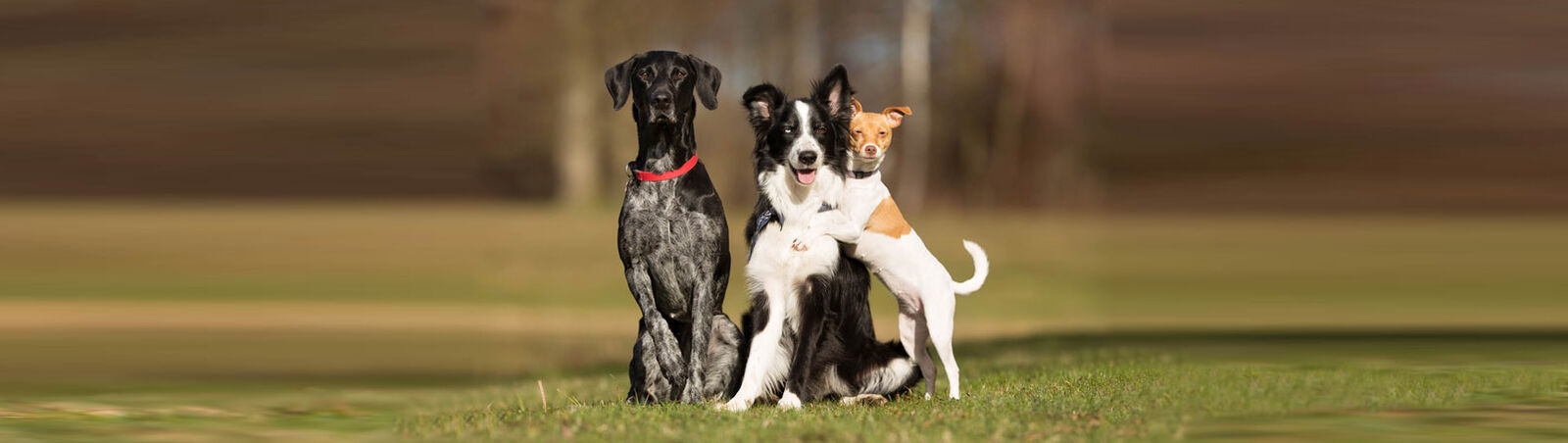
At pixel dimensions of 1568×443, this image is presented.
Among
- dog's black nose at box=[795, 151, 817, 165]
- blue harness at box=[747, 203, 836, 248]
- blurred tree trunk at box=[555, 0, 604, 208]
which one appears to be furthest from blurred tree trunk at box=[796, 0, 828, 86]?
dog's black nose at box=[795, 151, 817, 165]

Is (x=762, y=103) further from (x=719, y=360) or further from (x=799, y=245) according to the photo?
(x=719, y=360)

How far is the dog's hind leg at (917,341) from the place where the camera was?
6957mm

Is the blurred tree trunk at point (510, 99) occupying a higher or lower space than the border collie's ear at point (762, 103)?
higher

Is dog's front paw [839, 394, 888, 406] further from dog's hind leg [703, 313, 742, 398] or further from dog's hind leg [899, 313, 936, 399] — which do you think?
dog's hind leg [703, 313, 742, 398]

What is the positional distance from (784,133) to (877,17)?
21600mm

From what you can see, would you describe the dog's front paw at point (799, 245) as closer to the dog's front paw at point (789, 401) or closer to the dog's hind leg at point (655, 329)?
the dog's front paw at point (789, 401)

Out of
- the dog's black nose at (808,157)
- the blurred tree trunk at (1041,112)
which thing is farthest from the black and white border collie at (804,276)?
the blurred tree trunk at (1041,112)

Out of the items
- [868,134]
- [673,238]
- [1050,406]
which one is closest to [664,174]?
[673,238]

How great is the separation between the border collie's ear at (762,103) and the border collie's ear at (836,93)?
211 millimetres

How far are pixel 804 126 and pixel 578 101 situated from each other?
22797 mm

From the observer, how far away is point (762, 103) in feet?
21.4

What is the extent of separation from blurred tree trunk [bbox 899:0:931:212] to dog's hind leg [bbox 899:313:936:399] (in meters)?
18.7

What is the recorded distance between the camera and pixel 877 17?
27.5m

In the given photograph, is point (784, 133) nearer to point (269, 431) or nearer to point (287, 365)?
point (269, 431)
